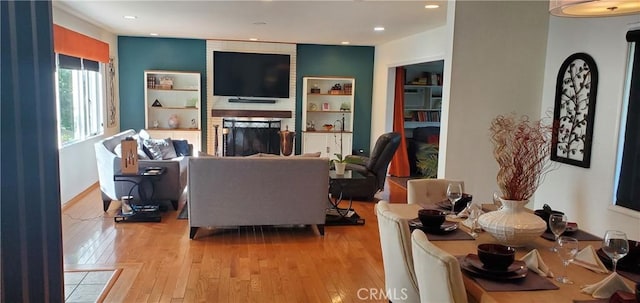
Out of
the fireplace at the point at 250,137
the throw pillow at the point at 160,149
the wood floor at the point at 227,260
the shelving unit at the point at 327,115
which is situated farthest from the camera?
Result: the shelving unit at the point at 327,115

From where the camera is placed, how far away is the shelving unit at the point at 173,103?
877cm

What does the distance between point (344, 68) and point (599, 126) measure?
6182 mm

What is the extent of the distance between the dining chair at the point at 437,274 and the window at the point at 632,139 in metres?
2.41

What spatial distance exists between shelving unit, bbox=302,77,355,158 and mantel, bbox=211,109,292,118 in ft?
1.38

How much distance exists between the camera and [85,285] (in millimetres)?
3465

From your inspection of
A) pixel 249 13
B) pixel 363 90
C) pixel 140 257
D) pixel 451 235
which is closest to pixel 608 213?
pixel 451 235

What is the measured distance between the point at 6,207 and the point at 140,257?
100 inches

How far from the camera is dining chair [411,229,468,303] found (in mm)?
1654

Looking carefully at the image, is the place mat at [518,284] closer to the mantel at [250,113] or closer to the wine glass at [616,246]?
the wine glass at [616,246]

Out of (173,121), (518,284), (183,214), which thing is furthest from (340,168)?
(173,121)

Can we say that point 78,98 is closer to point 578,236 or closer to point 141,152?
point 141,152

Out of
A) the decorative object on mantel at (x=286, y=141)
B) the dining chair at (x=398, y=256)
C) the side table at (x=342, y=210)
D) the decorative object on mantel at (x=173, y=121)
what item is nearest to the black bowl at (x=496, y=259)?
the dining chair at (x=398, y=256)

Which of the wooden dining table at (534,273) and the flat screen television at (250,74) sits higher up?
the flat screen television at (250,74)

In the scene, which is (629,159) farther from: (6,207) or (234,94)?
(234,94)
